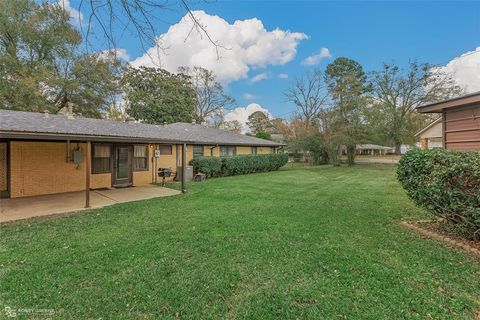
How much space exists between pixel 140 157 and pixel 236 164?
5.83 metres

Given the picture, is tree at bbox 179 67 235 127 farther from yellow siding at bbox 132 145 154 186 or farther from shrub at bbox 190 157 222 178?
yellow siding at bbox 132 145 154 186

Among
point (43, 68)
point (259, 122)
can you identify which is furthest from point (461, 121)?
point (259, 122)

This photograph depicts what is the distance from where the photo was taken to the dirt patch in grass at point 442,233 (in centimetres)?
382

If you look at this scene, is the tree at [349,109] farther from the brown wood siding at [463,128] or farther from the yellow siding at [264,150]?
the brown wood siding at [463,128]

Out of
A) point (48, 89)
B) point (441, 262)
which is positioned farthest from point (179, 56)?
point (48, 89)

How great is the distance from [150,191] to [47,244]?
17.4 ft

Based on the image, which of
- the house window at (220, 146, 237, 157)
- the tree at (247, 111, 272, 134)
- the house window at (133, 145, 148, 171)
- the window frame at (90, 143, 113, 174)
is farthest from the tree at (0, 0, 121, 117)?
the tree at (247, 111, 272, 134)

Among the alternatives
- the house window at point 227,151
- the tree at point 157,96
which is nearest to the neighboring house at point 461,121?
the house window at point 227,151

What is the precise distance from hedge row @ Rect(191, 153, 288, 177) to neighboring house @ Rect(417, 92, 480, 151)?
391 inches

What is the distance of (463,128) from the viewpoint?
4.79 metres

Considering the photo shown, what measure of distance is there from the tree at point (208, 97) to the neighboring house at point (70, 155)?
20.7m

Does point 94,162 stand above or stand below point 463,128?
below

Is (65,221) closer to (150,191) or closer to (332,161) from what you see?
(150,191)

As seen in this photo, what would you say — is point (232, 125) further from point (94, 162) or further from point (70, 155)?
point (70, 155)
